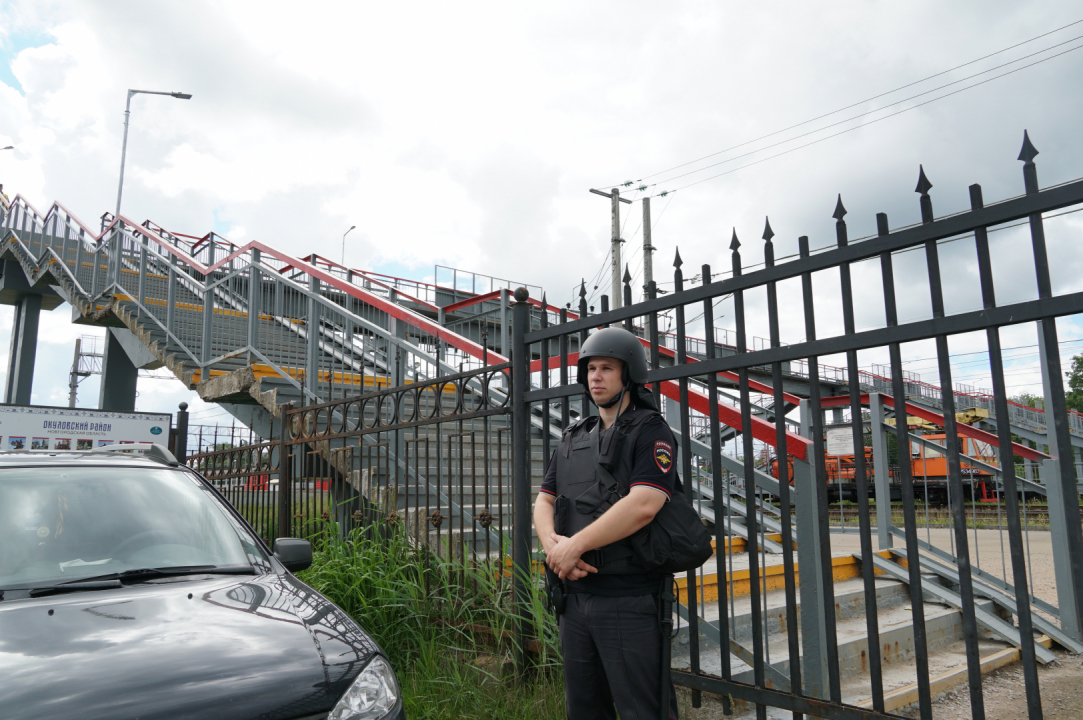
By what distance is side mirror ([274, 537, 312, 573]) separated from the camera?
304 centimetres

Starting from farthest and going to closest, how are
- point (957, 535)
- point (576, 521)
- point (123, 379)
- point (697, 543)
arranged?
point (123, 379)
point (576, 521)
point (697, 543)
point (957, 535)

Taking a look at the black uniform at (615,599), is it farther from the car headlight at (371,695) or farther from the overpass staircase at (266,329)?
the overpass staircase at (266,329)

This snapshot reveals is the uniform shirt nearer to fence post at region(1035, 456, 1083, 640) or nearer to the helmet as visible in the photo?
the helmet

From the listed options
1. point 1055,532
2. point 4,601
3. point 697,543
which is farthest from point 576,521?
point 1055,532

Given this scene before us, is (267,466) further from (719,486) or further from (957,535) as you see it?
(957,535)

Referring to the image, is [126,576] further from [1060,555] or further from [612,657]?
[1060,555]

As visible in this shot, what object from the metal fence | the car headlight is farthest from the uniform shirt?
the car headlight

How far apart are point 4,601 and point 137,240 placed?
914 centimetres

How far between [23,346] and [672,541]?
1912 centimetres

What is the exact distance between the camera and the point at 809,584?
3.05 m

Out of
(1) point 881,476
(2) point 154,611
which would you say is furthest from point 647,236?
(2) point 154,611

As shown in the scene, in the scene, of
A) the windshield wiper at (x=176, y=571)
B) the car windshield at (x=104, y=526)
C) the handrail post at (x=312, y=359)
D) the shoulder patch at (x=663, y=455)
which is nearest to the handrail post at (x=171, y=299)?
the handrail post at (x=312, y=359)

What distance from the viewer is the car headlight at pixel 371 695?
2039mm

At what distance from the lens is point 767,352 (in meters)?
2.54
